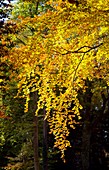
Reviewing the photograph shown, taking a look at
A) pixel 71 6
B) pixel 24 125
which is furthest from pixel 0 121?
pixel 71 6

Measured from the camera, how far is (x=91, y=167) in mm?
19422

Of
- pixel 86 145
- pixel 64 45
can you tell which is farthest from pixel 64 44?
pixel 86 145

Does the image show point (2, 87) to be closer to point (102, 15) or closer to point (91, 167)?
point (91, 167)

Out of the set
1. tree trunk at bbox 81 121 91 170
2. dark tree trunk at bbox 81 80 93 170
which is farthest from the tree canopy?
tree trunk at bbox 81 121 91 170

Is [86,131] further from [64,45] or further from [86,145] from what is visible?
[64,45]

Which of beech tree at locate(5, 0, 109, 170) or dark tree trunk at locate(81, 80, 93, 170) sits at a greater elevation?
dark tree trunk at locate(81, 80, 93, 170)

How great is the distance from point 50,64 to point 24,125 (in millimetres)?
10135

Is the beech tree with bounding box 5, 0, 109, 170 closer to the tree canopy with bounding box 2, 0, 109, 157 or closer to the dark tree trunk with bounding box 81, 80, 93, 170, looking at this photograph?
the tree canopy with bounding box 2, 0, 109, 157

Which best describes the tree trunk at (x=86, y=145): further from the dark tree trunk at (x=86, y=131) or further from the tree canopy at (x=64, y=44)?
the tree canopy at (x=64, y=44)

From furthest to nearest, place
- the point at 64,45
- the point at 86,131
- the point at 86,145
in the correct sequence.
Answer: the point at 86,131
the point at 86,145
the point at 64,45

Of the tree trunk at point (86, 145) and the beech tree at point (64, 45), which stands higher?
the tree trunk at point (86, 145)

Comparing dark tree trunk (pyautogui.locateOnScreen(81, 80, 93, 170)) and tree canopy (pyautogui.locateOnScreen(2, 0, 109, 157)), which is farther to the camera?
dark tree trunk (pyautogui.locateOnScreen(81, 80, 93, 170))

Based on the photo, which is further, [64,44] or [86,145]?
[86,145]

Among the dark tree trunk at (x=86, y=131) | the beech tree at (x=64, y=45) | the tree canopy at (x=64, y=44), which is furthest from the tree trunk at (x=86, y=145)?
the tree canopy at (x=64, y=44)
